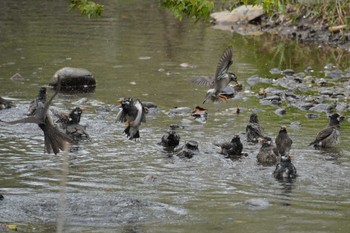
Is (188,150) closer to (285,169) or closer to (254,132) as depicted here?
(254,132)

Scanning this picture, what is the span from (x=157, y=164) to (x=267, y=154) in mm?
1764

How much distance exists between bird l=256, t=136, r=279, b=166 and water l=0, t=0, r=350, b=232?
0.18 m

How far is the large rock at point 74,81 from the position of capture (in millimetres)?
21359

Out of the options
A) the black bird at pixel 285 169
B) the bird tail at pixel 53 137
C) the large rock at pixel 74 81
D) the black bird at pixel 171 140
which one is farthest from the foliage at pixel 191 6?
the large rock at pixel 74 81

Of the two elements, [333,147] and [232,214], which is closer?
[232,214]

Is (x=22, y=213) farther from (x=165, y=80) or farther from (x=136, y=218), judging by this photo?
(x=165, y=80)

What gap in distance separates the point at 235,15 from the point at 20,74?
17.1 meters

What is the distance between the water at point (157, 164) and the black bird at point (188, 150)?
0.15m

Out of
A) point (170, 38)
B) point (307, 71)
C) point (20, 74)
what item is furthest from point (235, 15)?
point (20, 74)

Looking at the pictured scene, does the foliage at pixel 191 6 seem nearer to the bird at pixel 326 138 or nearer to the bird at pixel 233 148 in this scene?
the bird at pixel 233 148

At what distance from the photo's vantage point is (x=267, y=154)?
45.9ft

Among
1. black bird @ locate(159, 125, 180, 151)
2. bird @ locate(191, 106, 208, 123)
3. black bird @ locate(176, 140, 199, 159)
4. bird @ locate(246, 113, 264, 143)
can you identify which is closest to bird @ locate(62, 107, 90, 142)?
black bird @ locate(159, 125, 180, 151)

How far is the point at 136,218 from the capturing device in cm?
1085

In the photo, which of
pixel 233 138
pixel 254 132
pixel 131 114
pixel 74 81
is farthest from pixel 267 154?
pixel 74 81
